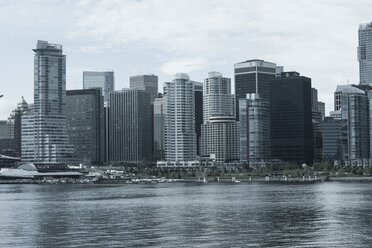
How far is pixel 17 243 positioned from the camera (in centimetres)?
10131

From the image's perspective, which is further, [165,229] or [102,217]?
[102,217]

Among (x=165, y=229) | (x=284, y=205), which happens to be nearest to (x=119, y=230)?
(x=165, y=229)

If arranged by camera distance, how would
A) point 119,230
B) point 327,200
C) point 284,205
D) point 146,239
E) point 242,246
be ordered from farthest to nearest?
point 327,200
point 284,205
point 119,230
point 146,239
point 242,246

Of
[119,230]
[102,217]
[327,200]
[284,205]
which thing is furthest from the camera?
[327,200]

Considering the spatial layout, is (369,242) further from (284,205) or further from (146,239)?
(284,205)

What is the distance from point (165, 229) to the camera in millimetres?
A: 115750

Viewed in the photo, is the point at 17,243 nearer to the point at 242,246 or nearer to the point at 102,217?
the point at 242,246

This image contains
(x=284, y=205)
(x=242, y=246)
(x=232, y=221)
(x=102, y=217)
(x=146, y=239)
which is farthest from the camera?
(x=284, y=205)

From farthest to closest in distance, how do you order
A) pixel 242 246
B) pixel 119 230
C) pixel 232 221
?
pixel 232 221 → pixel 119 230 → pixel 242 246

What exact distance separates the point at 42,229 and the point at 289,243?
39.6 m

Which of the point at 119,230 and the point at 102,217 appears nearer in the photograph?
the point at 119,230

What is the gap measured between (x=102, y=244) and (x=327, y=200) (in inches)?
3810

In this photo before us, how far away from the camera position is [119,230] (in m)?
115

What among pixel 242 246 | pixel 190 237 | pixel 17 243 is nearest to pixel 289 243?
pixel 242 246
